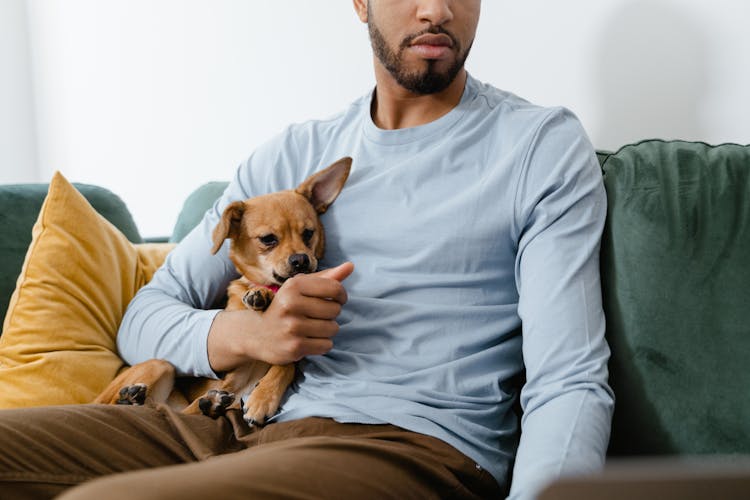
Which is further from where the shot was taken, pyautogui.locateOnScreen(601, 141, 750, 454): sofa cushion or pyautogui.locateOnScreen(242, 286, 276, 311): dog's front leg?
pyautogui.locateOnScreen(242, 286, 276, 311): dog's front leg

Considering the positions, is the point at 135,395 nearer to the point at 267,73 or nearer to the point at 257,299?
the point at 257,299

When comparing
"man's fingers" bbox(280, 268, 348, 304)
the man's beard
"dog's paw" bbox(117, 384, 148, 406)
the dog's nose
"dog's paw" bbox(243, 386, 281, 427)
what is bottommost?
"dog's paw" bbox(117, 384, 148, 406)

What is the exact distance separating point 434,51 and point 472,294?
1.65 feet

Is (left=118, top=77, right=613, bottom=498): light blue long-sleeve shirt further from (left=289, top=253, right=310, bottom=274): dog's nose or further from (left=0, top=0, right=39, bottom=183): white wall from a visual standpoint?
(left=0, top=0, right=39, bottom=183): white wall

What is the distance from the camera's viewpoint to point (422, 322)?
4.47ft

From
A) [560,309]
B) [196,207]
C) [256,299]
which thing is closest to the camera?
[560,309]

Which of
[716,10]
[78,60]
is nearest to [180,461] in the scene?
[716,10]

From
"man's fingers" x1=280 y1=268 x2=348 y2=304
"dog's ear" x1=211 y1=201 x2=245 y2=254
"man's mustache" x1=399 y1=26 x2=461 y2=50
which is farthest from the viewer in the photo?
"dog's ear" x1=211 y1=201 x2=245 y2=254

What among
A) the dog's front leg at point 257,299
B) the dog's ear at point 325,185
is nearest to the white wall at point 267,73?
the dog's ear at point 325,185

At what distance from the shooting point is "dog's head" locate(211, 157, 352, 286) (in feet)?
5.21

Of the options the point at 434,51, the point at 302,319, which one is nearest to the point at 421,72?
the point at 434,51

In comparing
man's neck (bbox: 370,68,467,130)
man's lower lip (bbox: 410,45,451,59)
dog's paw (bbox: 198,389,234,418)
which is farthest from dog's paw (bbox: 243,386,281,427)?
man's lower lip (bbox: 410,45,451,59)

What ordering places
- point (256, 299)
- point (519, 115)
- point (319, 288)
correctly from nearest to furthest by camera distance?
1. point (319, 288)
2. point (519, 115)
3. point (256, 299)

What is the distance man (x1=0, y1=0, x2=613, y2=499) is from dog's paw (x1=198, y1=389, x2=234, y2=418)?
60mm
